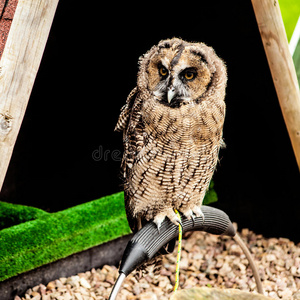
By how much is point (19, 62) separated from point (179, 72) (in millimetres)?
571

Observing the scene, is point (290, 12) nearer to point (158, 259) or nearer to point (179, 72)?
point (179, 72)

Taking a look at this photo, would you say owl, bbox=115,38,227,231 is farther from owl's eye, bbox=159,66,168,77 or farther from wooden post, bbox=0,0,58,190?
wooden post, bbox=0,0,58,190

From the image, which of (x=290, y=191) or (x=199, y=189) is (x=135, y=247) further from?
(x=290, y=191)

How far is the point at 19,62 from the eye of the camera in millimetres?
1079

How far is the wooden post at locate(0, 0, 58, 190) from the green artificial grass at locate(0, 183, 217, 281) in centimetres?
119

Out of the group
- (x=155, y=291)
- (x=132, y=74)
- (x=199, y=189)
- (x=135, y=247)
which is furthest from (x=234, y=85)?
(x=135, y=247)

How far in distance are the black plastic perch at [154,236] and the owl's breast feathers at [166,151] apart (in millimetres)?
138

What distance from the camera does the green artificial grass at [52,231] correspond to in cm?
213

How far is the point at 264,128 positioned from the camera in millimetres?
2998

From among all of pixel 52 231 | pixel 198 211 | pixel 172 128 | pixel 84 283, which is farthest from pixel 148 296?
pixel 172 128

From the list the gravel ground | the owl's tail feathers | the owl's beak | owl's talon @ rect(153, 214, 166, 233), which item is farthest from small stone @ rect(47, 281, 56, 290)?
the owl's beak

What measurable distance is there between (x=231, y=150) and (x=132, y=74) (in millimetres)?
1104

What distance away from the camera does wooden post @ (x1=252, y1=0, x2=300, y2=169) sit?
1711 millimetres

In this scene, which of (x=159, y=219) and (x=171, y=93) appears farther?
(x=159, y=219)
